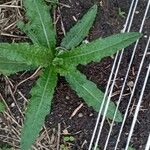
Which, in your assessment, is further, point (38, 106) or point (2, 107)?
point (2, 107)

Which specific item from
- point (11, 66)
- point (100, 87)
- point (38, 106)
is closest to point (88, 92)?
point (100, 87)

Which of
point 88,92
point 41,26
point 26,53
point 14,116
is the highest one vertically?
point 41,26

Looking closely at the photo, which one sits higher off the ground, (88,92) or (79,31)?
(79,31)

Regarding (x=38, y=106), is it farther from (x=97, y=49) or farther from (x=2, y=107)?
(x=97, y=49)

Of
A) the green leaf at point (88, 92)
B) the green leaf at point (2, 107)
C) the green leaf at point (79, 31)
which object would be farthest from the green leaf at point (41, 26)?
the green leaf at point (2, 107)

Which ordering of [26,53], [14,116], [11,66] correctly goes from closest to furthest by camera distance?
[26,53], [11,66], [14,116]
